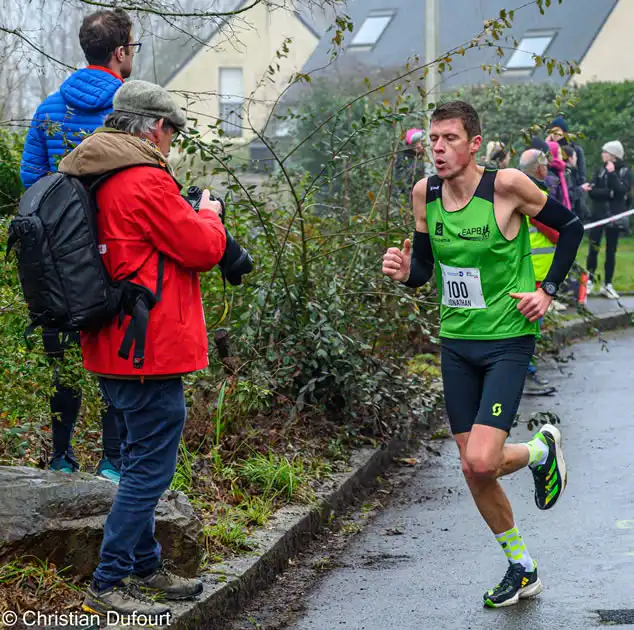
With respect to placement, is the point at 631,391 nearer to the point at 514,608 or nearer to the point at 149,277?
the point at 514,608

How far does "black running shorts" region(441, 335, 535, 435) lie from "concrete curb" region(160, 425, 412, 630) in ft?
3.52

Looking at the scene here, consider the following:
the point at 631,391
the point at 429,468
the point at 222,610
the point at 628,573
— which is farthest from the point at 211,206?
the point at 631,391

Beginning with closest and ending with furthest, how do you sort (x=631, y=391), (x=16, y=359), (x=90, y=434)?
(x=16, y=359) → (x=90, y=434) → (x=631, y=391)

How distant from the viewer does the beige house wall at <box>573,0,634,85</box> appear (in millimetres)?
35875

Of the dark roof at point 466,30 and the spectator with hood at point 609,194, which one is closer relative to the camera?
the spectator with hood at point 609,194

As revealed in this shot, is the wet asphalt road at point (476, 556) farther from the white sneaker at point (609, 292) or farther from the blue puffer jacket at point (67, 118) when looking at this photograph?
the white sneaker at point (609, 292)

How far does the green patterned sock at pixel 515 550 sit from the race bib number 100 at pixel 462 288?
39.9 inches

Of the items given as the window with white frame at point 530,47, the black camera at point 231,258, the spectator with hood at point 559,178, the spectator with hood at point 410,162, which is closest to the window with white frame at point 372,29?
the window with white frame at point 530,47

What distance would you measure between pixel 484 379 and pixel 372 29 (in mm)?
37494

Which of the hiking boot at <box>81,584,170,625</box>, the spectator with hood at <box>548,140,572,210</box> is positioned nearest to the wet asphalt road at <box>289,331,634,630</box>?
the hiking boot at <box>81,584,170,625</box>

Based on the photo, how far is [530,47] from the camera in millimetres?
38406

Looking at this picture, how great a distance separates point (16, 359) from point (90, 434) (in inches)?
63.2

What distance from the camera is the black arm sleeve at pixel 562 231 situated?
17.2 ft

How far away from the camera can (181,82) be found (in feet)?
149
